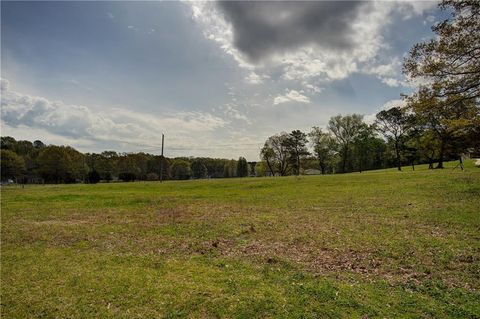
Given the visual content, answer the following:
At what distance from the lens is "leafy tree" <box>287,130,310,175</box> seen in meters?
108

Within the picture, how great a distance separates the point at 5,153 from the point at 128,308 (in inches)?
4703

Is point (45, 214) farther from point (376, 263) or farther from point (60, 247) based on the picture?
point (376, 263)

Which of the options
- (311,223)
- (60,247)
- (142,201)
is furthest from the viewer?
(142,201)

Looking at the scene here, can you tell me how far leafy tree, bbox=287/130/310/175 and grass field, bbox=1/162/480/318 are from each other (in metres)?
89.9

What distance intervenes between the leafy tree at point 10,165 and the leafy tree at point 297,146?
307ft

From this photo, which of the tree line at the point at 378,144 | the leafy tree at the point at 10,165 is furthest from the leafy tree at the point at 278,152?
the leafy tree at the point at 10,165

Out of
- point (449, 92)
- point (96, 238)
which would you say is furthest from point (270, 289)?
point (449, 92)

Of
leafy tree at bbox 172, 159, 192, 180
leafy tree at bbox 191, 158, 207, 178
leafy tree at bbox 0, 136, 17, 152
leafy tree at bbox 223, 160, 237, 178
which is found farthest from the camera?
leafy tree at bbox 223, 160, 237, 178

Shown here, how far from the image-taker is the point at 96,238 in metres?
14.1

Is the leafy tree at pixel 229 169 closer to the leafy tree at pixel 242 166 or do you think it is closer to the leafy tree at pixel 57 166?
the leafy tree at pixel 242 166

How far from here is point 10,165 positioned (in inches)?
3898

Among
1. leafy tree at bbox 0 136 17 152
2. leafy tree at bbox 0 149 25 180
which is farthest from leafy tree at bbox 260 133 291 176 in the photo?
leafy tree at bbox 0 136 17 152

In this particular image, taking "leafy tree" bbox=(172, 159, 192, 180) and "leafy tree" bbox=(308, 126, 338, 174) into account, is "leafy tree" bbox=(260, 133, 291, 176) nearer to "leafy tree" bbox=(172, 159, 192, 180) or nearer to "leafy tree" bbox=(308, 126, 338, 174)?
"leafy tree" bbox=(308, 126, 338, 174)

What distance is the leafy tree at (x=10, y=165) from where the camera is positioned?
98.1 meters
